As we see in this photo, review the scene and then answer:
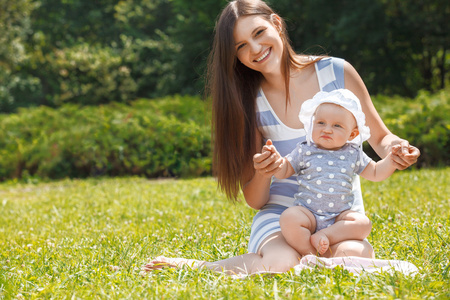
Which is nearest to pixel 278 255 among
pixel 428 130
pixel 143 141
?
pixel 428 130

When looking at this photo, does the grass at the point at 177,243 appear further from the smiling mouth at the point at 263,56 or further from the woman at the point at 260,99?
the smiling mouth at the point at 263,56

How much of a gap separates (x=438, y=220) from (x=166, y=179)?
228 inches

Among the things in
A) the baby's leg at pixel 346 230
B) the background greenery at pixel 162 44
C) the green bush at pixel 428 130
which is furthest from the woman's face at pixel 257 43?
the background greenery at pixel 162 44

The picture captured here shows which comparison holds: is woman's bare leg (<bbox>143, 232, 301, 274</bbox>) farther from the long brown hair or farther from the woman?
the long brown hair

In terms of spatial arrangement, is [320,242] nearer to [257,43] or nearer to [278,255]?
[278,255]

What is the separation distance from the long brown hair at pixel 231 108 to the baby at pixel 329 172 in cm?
41

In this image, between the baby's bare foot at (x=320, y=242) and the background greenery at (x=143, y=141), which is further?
the background greenery at (x=143, y=141)

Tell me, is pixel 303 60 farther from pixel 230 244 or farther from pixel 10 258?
pixel 10 258

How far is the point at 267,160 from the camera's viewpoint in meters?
2.51

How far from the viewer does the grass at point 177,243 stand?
2.10 metres

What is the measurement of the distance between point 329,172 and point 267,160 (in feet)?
1.23

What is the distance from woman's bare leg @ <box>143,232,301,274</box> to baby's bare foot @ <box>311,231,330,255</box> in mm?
124

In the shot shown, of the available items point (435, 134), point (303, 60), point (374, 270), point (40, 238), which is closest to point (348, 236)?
point (374, 270)

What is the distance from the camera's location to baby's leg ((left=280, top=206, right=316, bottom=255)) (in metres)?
2.53
